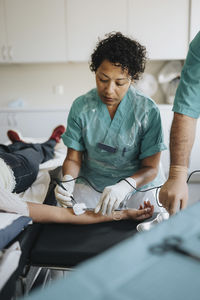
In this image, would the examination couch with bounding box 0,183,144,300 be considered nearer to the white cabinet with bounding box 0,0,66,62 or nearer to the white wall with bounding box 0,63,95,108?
the white cabinet with bounding box 0,0,66,62

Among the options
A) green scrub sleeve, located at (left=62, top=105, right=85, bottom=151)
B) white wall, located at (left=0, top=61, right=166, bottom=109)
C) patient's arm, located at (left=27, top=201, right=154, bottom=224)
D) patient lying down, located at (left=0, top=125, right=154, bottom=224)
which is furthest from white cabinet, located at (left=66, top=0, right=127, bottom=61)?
patient's arm, located at (left=27, top=201, right=154, bottom=224)

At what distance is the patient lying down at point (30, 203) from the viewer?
1165 mm

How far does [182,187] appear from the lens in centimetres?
98

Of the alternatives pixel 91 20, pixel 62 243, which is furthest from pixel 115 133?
pixel 91 20

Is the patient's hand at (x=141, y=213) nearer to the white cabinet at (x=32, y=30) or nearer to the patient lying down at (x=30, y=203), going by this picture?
the patient lying down at (x=30, y=203)

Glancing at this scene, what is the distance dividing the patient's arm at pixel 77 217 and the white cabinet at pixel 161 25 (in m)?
2.40

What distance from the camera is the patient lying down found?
1.16 meters

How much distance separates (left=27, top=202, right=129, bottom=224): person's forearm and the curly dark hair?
664 millimetres

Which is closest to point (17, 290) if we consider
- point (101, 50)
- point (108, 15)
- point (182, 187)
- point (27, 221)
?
point (27, 221)

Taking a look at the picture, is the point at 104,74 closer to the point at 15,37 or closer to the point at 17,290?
the point at 17,290

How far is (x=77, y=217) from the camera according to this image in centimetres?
117

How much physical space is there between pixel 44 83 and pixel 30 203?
105 inches

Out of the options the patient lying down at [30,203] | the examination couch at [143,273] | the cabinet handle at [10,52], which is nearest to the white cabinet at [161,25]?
the cabinet handle at [10,52]

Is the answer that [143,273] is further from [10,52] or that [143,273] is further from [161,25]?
[10,52]
